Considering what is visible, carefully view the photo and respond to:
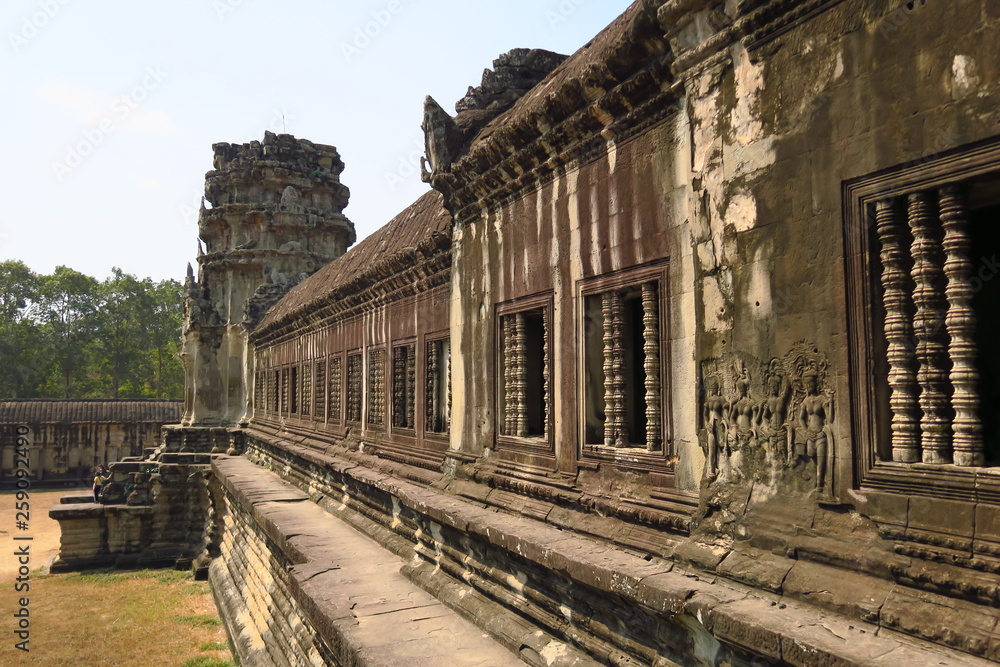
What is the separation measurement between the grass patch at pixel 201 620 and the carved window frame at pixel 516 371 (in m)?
9.82

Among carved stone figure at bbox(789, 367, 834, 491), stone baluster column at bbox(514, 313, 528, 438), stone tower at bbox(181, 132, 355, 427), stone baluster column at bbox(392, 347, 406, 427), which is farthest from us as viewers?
stone tower at bbox(181, 132, 355, 427)

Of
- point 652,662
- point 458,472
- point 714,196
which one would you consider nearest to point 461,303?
point 458,472

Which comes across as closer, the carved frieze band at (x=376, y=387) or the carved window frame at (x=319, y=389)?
the carved frieze band at (x=376, y=387)

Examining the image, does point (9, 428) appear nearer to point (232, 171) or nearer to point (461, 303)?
point (232, 171)

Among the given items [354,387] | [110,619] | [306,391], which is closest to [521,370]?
[354,387]

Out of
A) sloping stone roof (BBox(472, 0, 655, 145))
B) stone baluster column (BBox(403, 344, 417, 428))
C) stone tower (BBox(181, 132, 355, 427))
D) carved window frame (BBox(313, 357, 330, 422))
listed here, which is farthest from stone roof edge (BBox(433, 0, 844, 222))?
stone tower (BBox(181, 132, 355, 427))

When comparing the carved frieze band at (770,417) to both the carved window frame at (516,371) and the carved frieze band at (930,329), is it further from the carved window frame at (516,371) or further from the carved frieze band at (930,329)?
the carved window frame at (516,371)

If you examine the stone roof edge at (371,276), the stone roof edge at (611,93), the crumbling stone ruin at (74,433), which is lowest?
the crumbling stone ruin at (74,433)

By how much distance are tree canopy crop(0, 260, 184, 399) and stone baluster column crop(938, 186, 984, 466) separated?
50.1 m

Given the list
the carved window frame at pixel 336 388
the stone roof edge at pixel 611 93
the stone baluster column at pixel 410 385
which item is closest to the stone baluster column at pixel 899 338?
the stone roof edge at pixel 611 93

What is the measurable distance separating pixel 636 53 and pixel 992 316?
232 cm

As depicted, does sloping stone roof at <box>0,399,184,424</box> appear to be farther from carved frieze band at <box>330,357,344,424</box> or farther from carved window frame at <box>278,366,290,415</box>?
carved frieze band at <box>330,357,344,424</box>

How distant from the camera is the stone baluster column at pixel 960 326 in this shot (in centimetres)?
261

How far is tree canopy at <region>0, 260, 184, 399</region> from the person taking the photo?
A: 4606 cm
